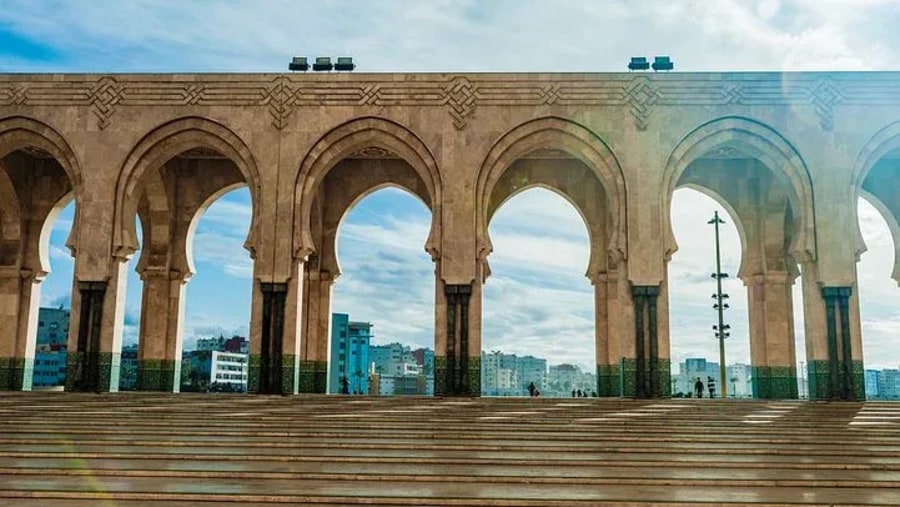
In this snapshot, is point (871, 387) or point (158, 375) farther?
point (871, 387)

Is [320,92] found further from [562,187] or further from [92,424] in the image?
[92,424]

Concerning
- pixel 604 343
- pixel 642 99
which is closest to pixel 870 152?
pixel 642 99

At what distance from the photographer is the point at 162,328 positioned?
15.7 meters

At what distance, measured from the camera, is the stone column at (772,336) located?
14922 millimetres

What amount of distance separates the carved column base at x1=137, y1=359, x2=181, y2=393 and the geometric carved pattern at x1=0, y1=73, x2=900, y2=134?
459cm

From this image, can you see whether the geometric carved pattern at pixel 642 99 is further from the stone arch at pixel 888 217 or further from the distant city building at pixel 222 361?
the distant city building at pixel 222 361

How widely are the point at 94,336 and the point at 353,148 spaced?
509 centimetres

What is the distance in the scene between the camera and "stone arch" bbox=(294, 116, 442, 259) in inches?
Answer: 522

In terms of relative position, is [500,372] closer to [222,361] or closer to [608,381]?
[222,361]

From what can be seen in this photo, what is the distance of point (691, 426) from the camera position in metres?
8.82

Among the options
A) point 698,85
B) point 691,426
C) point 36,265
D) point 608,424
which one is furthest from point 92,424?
point 698,85

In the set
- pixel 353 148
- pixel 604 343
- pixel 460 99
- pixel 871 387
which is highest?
pixel 460 99

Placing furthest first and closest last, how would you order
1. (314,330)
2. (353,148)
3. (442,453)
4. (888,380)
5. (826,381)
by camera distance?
(888,380), (314,330), (353,148), (826,381), (442,453)

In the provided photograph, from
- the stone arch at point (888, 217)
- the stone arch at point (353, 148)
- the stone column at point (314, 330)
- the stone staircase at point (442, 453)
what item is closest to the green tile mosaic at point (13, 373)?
the stone staircase at point (442, 453)
